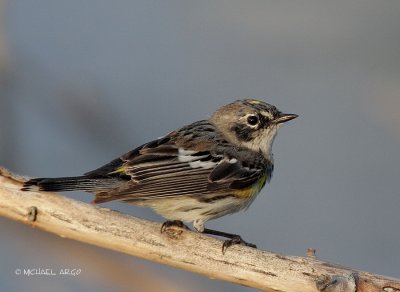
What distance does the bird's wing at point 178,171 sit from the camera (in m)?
7.01

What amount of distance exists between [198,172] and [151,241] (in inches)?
38.7

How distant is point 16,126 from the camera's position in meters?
8.18

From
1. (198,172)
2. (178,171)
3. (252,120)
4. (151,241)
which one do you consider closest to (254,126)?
(252,120)

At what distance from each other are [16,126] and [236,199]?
2.05 meters

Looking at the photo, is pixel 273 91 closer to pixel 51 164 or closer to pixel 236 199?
pixel 51 164

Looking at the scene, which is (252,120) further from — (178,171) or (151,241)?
(151,241)

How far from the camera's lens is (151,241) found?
6.52m

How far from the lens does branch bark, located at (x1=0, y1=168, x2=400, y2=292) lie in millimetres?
6297

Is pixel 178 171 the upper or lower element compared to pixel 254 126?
lower

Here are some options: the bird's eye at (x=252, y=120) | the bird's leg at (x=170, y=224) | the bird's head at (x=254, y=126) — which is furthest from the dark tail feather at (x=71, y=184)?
the bird's eye at (x=252, y=120)

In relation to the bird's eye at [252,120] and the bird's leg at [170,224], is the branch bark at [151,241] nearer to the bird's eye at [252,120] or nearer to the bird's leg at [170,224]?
the bird's leg at [170,224]

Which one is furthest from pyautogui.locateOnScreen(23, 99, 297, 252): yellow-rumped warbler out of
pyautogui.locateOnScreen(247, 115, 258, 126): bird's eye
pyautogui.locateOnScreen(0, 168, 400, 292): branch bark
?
pyautogui.locateOnScreen(0, 168, 400, 292): branch bark

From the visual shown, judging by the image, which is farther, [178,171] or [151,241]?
[178,171]

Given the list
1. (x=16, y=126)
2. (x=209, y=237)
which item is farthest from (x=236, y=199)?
(x=16, y=126)
